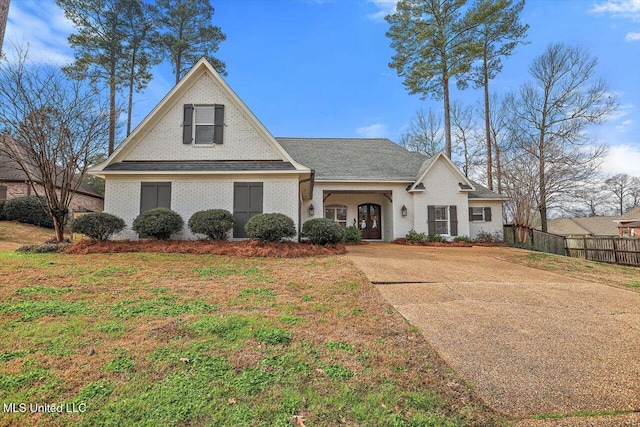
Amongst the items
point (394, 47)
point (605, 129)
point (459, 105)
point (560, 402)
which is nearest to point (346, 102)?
point (394, 47)

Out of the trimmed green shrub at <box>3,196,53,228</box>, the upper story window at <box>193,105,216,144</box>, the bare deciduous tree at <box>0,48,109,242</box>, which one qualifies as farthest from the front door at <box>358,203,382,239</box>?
the trimmed green shrub at <box>3,196,53,228</box>

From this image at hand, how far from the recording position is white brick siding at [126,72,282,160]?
455 inches

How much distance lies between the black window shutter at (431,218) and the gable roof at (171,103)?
8469 mm

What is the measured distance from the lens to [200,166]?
36.9 ft

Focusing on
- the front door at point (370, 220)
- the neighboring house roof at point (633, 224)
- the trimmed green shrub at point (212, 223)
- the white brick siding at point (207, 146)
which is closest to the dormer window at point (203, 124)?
the white brick siding at point (207, 146)

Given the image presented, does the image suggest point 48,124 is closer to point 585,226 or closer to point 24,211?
point 24,211

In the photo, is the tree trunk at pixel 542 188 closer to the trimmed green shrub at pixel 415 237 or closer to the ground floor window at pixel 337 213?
the trimmed green shrub at pixel 415 237

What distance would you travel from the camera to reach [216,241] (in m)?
10.3

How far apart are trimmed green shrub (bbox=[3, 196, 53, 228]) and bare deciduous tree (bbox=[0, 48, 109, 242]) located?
756cm

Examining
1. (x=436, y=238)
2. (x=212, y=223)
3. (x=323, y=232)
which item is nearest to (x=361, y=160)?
(x=436, y=238)

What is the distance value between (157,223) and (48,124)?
4960 mm

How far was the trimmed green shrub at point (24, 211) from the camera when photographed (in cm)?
1669

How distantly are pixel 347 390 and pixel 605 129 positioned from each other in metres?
25.7

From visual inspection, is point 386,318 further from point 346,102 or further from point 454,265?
point 346,102
